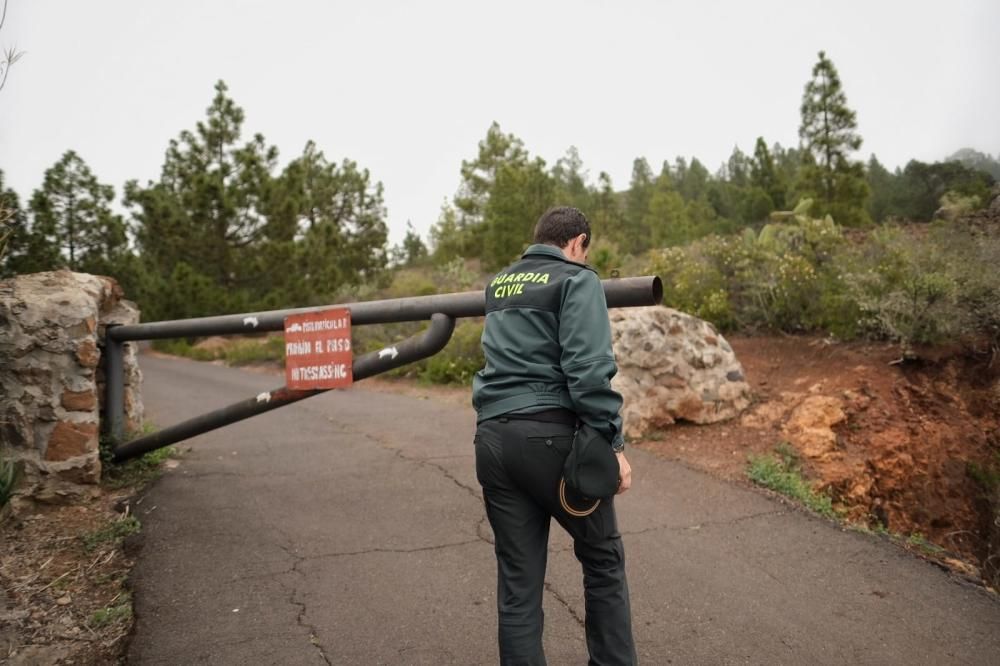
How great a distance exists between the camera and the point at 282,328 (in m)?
4.45

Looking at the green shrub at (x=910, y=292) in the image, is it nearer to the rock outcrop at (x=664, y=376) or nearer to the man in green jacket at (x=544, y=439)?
the rock outcrop at (x=664, y=376)

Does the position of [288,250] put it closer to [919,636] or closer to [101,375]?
[101,375]

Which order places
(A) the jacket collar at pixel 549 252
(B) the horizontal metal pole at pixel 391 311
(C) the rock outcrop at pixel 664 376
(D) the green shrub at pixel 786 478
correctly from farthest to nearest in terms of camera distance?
(C) the rock outcrop at pixel 664 376
(D) the green shrub at pixel 786 478
(B) the horizontal metal pole at pixel 391 311
(A) the jacket collar at pixel 549 252

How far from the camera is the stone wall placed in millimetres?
4656

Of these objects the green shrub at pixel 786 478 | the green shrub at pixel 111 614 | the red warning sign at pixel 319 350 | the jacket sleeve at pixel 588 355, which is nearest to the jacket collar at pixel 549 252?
the jacket sleeve at pixel 588 355

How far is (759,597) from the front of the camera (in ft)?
12.0

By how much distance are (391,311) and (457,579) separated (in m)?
1.73

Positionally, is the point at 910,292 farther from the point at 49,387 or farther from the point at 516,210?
the point at 516,210

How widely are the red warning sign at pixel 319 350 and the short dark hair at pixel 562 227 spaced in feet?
6.13

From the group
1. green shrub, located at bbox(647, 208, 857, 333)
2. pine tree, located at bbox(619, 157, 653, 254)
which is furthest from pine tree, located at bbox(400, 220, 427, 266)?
green shrub, located at bbox(647, 208, 857, 333)

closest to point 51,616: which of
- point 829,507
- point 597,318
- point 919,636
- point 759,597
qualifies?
point 597,318

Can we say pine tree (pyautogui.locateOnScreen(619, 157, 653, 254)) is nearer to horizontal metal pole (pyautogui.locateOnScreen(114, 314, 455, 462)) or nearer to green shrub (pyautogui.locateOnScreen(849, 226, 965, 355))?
green shrub (pyautogui.locateOnScreen(849, 226, 965, 355))

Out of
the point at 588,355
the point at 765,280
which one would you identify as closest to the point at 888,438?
the point at 765,280

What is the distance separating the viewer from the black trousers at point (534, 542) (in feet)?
7.98
